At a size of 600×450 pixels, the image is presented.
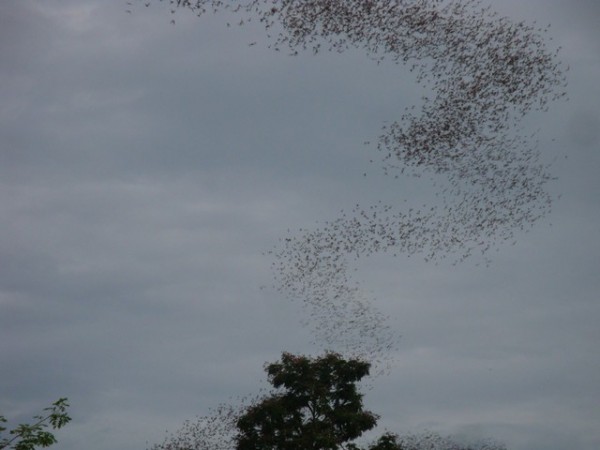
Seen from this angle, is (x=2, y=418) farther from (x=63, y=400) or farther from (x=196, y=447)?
(x=196, y=447)

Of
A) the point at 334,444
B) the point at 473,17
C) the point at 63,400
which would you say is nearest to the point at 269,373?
the point at 334,444

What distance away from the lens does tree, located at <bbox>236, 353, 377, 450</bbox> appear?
45906mm

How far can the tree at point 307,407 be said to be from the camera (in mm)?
45906

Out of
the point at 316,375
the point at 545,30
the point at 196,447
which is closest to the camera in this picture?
the point at 545,30

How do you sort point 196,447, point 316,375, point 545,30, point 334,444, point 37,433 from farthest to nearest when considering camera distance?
point 196,447 < point 316,375 < point 334,444 < point 545,30 < point 37,433

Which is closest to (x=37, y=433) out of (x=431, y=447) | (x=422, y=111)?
(x=422, y=111)

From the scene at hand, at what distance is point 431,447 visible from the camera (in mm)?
67438

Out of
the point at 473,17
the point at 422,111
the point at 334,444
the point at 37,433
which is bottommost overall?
the point at 37,433

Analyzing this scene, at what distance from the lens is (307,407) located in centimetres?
4725

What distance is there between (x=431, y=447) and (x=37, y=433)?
5185 centimetres

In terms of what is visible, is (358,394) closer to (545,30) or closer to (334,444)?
(334,444)

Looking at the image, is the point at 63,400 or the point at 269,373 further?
the point at 269,373

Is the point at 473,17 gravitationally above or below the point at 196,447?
above

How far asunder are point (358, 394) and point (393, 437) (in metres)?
3.90
